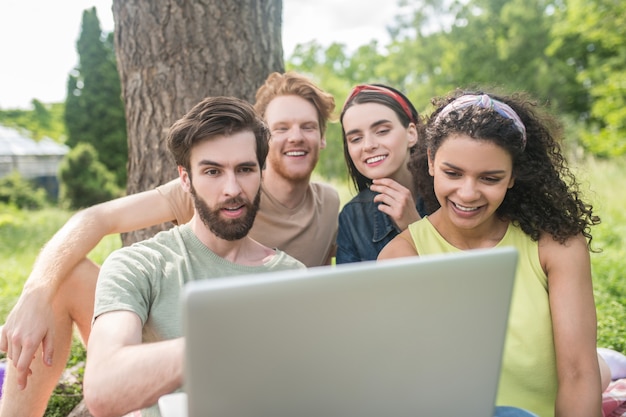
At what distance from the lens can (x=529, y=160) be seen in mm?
2062

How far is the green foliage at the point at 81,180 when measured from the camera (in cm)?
1622

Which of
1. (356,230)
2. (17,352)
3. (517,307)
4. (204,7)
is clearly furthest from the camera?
(204,7)

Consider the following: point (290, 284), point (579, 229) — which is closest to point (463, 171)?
point (579, 229)

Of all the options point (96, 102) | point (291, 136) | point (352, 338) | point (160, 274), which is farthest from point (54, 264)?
point (96, 102)

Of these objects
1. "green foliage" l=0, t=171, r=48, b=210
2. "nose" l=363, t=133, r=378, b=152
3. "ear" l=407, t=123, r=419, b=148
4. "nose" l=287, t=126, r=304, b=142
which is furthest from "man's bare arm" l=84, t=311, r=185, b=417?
"green foliage" l=0, t=171, r=48, b=210

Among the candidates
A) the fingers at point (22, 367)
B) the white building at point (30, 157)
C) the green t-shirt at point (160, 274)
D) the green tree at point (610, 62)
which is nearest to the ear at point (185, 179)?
the green t-shirt at point (160, 274)

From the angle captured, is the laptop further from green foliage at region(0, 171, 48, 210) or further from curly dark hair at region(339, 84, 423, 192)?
green foliage at region(0, 171, 48, 210)

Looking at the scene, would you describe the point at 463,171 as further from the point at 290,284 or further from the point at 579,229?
the point at 290,284

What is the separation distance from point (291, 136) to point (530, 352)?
1.52 metres

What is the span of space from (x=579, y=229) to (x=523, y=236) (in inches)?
7.3

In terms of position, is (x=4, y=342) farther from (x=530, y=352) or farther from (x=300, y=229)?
(x=530, y=352)

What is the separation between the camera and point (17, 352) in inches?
80.2

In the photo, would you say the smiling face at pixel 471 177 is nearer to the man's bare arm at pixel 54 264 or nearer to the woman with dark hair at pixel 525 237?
the woman with dark hair at pixel 525 237

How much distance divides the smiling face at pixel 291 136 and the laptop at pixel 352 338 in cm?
186
